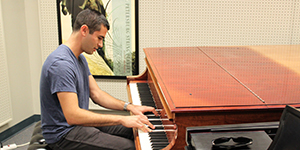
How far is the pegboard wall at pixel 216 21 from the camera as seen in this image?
3.33 meters

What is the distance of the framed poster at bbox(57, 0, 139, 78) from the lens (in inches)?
136

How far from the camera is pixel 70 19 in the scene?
354 centimetres

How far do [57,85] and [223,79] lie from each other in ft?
3.41

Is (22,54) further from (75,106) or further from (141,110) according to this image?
(141,110)

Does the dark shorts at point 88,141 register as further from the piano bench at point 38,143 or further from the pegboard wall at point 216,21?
the pegboard wall at point 216,21

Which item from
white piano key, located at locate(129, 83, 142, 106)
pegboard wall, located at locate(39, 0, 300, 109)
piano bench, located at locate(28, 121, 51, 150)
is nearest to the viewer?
piano bench, located at locate(28, 121, 51, 150)

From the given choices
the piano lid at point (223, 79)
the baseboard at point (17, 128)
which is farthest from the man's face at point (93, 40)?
the baseboard at point (17, 128)

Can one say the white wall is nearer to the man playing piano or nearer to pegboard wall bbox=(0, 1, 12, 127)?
pegboard wall bbox=(0, 1, 12, 127)

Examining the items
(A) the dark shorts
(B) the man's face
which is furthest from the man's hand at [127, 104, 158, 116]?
(B) the man's face

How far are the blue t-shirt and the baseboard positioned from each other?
178cm

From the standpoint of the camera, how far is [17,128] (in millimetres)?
3551

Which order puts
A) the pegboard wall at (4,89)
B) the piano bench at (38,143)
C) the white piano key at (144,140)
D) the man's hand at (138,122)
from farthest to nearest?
1. the pegboard wall at (4,89)
2. the piano bench at (38,143)
3. the man's hand at (138,122)
4. the white piano key at (144,140)

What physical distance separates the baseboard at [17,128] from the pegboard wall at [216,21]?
4.64 ft

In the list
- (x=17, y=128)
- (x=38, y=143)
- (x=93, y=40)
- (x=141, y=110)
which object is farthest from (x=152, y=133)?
(x=17, y=128)
